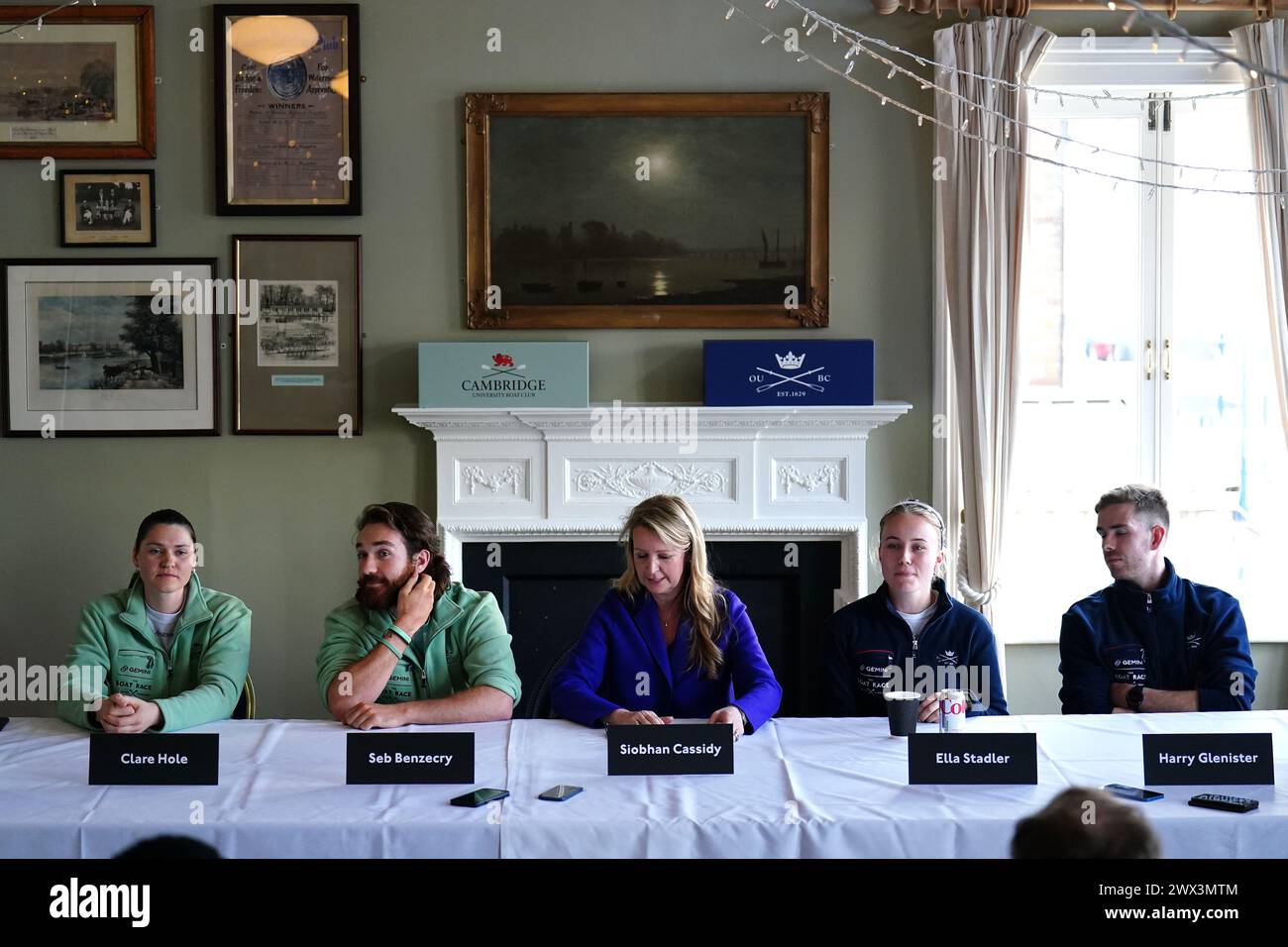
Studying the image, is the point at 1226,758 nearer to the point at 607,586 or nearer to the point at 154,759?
the point at 154,759

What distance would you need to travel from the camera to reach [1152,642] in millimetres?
3123

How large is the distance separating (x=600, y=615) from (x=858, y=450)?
1555mm

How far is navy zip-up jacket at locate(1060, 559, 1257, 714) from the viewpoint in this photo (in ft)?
10.0

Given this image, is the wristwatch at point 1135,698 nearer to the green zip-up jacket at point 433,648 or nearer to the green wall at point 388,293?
the green wall at point 388,293

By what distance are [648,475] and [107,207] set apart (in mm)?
2092

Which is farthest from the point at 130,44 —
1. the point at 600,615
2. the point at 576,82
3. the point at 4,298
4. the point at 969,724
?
the point at 969,724

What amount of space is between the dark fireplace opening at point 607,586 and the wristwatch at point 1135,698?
1296 millimetres

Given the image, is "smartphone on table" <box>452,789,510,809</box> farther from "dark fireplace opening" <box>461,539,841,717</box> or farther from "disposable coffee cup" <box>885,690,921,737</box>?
"dark fireplace opening" <box>461,539,841,717</box>

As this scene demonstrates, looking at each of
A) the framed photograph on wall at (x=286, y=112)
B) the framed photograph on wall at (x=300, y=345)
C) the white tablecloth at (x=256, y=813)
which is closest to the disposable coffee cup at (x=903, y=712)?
the white tablecloth at (x=256, y=813)

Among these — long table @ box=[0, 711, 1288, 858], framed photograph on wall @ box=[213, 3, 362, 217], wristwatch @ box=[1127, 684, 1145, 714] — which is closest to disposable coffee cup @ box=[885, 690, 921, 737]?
long table @ box=[0, 711, 1288, 858]

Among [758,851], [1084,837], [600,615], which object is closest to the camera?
[1084,837]

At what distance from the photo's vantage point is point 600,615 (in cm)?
289

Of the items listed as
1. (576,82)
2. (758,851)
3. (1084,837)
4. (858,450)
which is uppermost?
(576,82)

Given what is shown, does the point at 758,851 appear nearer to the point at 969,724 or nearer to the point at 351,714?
the point at 969,724
